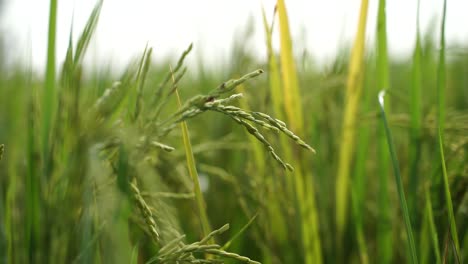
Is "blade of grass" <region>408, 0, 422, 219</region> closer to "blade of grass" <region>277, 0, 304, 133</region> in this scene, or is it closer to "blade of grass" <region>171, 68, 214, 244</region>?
"blade of grass" <region>277, 0, 304, 133</region>

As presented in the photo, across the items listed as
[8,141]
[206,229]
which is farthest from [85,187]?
[8,141]

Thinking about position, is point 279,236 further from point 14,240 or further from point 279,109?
point 14,240

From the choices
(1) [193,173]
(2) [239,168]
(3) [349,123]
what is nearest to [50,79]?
(1) [193,173]

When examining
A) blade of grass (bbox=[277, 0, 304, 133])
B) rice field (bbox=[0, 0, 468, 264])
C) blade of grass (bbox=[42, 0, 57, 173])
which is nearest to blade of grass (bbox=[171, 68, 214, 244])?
rice field (bbox=[0, 0, 468, 264])

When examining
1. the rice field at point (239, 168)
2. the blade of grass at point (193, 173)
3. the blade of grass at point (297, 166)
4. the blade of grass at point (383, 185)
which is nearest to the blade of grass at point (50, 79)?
the rice field at point (239, 168)

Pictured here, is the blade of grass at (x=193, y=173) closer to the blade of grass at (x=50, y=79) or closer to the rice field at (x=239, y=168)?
the rice field at (x=239, y=168)

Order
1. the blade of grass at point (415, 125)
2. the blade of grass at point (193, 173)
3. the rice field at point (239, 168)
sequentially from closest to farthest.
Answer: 1. the rice field at point (239, 168)
2. the blade of grass at point (193, 173)
3. the blade of grass at point (415, 125)

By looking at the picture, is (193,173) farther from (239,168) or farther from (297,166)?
(239,168)
